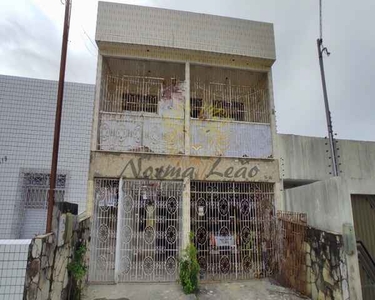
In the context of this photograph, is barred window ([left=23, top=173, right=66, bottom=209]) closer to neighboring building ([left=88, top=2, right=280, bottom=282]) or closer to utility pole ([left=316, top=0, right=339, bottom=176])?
neighboring building ([left=88, top=2, right=280, bottom=282])

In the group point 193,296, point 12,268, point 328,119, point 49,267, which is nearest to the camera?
point 12,268

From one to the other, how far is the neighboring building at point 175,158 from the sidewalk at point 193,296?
12.0 inches

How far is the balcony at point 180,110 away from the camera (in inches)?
255

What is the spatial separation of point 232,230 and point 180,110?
11.2 feet

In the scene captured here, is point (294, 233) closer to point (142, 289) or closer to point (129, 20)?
point (142, 289)

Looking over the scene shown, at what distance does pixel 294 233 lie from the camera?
5.72m

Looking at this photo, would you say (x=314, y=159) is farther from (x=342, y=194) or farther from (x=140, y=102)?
(x=140, y=102)

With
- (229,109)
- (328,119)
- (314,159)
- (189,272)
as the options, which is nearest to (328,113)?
(328,119)

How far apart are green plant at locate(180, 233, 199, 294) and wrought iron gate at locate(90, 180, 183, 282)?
616mm

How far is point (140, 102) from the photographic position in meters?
7.60

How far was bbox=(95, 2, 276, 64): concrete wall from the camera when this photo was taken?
6551mm

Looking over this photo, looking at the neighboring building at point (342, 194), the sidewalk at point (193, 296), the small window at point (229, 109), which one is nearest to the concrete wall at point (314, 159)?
the neighboring building at point (342, 194)

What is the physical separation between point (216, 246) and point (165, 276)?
1.42 m

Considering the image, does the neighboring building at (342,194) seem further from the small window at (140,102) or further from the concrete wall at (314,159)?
the small window at (140,102)
